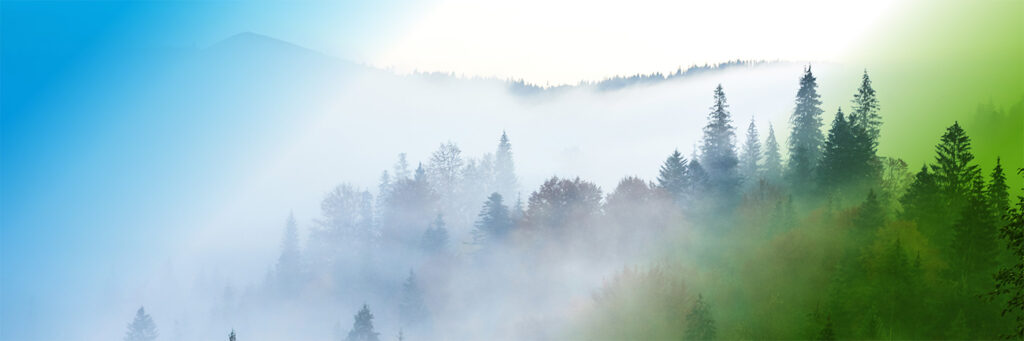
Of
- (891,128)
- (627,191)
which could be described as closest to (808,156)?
(627,191)

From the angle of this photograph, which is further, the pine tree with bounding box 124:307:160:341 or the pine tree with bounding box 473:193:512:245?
the pine tree with bounding box 473:193:512:245

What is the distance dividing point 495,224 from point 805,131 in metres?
36.3

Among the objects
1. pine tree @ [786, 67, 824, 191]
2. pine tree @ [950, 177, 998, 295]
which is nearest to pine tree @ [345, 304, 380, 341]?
pine tree @ [786, 67, 824, 191]

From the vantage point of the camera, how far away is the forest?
65.6 m

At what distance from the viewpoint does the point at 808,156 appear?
299ft

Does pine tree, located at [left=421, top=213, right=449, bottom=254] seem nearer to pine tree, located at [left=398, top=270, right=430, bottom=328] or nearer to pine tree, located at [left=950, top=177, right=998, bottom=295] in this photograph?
pine tree, located at [left=398, top=270, right=430, bottom=328]

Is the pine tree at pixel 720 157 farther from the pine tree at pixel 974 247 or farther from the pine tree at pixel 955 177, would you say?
the pine tree at pixel 974 247

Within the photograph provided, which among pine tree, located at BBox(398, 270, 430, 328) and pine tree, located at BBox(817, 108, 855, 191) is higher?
pine tree, located at BBox(817, 108, 855, 191)

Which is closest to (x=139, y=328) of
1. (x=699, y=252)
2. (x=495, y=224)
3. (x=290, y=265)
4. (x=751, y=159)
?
(x=290, y=265)

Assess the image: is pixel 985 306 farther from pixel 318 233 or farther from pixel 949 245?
pixel 318 233

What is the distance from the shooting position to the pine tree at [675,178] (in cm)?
9488

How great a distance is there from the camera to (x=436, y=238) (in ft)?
392

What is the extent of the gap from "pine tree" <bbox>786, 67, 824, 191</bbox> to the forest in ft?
0.58

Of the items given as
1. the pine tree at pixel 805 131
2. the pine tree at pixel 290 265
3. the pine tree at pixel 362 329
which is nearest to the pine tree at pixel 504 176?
the pine tree at pixel 290 265
